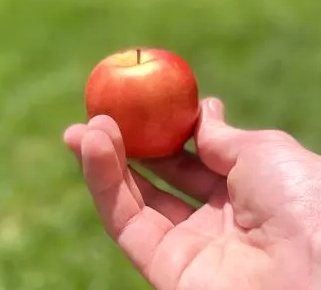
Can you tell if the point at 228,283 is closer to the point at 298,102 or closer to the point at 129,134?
the point at 129,134

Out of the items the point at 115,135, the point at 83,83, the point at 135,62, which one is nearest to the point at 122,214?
the point at 115,135

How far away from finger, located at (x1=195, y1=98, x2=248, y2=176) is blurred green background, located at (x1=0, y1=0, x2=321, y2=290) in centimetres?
48

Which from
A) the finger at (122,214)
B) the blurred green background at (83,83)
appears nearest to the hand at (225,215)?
the finger at (122,214)

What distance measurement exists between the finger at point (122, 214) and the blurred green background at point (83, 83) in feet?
1.58

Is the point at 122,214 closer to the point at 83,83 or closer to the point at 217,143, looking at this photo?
the point at 217,143

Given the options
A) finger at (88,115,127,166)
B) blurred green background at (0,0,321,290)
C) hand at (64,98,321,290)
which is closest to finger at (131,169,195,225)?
hand at (64,98,321,290)

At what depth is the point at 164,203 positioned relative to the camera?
144cm

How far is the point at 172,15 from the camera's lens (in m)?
2.65

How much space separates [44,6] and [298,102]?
0.83m

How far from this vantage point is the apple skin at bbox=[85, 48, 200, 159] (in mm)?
1346

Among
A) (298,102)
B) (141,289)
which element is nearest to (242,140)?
(141,289)

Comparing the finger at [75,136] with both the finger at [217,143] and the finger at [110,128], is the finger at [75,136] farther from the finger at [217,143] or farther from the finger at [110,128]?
the finger at [217,143]

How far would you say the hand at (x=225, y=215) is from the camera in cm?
123

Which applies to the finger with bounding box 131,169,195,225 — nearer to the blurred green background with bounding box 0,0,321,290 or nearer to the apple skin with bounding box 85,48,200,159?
the apple skin with bounding box 85,48,200,159
